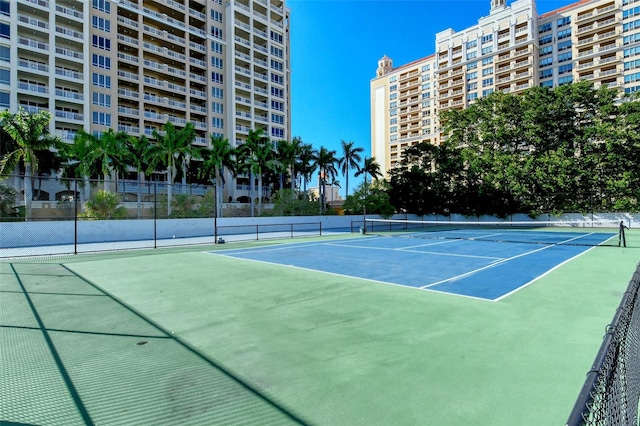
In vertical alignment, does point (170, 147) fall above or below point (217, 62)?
below

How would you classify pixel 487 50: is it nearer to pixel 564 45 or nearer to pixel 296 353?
pixel 564 45

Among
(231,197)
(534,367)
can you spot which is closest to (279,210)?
(231,197)

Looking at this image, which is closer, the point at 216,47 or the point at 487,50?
the point at 216,47

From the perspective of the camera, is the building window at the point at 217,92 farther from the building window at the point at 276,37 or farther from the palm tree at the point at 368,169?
the palm tree at the point at 368,169

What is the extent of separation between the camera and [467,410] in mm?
3246

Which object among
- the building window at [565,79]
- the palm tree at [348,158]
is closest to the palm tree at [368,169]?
the palm tree at [348,158]

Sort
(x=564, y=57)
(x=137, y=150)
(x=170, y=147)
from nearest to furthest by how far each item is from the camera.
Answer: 1. (x=170, y=147)
2. (x=137, y=150)
3. (x=564, y=57)

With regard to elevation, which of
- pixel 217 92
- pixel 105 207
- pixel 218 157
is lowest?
pixel 105 207

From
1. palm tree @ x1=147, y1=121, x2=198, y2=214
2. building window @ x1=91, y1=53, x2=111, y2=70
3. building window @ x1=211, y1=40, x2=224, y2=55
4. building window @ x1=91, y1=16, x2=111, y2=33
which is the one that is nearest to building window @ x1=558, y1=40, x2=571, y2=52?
building window @ x1=211, y1=40, x2=224, y2=55

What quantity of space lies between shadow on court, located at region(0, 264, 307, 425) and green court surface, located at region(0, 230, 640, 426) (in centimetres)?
2

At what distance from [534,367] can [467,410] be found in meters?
1.42

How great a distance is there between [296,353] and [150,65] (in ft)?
200

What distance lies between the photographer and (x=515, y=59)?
7688cm

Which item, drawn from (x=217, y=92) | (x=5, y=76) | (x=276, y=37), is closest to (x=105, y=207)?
(x=5, y=76)
